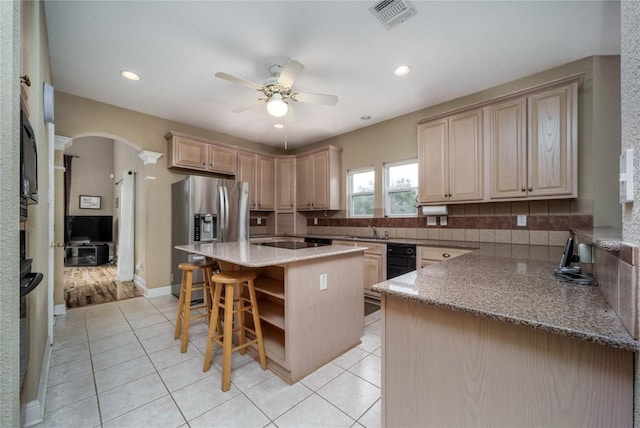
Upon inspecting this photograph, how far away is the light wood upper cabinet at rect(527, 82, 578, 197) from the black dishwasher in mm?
1317

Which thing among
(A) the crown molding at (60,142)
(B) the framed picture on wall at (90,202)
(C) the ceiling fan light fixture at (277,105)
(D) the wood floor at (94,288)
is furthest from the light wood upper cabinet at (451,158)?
(B) the framed picture on wall at (90,202)

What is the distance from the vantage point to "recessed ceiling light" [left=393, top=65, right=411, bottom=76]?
259cm

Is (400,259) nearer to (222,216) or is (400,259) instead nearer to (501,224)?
(501,224)

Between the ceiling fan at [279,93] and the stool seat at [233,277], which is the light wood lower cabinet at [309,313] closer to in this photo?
the stool seat at [233,277]

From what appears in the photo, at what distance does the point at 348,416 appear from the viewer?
5.01ft

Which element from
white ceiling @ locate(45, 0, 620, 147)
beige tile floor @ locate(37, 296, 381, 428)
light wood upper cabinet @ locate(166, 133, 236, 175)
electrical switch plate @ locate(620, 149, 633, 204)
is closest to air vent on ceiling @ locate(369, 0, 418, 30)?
white ceiling @ locate(45, 0, 620, 147)

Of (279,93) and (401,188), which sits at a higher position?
(279,93)

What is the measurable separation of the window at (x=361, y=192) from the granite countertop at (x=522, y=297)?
116 inches

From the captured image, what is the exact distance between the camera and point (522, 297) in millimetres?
888

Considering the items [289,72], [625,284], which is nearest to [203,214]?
[289,72]

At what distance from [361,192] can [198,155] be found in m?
2.71

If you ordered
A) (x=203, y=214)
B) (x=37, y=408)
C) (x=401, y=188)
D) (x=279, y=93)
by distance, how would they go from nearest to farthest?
(x=37, y=408) → (x=279, y=93) → (x=203, y=214) → (x=401, y=188)

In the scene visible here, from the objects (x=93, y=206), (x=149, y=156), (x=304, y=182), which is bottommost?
(x=93, y=206)

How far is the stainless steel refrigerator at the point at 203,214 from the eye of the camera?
3570 millimetres
